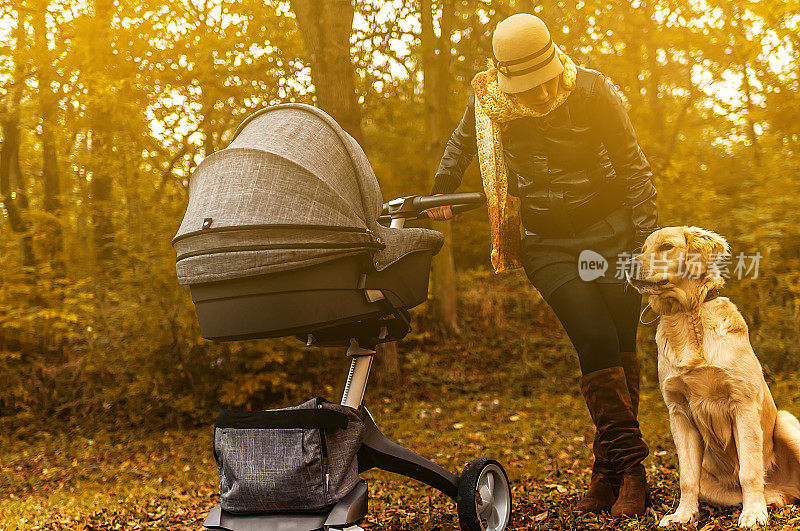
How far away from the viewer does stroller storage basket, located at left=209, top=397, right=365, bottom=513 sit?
106 inches

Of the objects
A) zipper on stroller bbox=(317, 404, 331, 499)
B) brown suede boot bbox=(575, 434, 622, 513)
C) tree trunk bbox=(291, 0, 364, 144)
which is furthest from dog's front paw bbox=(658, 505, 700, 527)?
tree trunk bbox=(291, 0, 364, 144)

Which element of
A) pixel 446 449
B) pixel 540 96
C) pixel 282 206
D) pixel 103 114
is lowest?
pixel 446 449

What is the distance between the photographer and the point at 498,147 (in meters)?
3.57

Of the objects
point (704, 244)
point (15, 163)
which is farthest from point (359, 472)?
point (15, 163)

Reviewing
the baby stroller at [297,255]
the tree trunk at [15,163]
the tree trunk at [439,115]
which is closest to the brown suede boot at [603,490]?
the baby stroller at [297,255]

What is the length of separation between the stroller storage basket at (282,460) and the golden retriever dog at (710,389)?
1615 millimetres

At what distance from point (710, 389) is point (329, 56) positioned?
5963mm

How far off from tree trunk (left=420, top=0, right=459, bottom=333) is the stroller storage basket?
294 inches

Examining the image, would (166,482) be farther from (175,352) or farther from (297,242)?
(297,242)

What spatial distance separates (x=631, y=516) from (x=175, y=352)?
6341 mm

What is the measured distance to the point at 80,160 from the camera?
874 cm

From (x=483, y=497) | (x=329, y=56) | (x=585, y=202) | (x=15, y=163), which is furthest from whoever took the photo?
(x=15, y=163)

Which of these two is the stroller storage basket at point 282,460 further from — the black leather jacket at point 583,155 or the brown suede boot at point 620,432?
the black leather jacket at point 583,155

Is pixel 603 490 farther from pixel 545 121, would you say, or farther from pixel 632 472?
pixel 545 121
